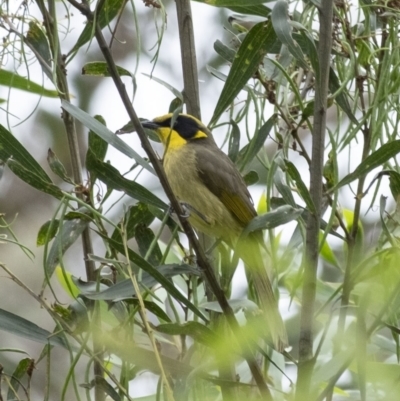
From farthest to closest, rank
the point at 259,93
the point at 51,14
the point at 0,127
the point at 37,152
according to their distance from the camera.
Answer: the point at 37,152 → the point at 259,93 → the point at 51,14 → the point at 0,127

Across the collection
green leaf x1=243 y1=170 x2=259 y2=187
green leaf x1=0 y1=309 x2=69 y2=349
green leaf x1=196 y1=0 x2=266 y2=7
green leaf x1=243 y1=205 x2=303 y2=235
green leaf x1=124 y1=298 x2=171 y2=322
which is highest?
green leaf x1=196 y1=0 x2=266 y2=7

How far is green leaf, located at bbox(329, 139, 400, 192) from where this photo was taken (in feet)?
4.51

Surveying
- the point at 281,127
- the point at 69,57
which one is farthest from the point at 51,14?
the point at 281,127

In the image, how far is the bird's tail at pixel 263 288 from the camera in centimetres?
141

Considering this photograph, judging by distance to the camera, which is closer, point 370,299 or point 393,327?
point 370,299

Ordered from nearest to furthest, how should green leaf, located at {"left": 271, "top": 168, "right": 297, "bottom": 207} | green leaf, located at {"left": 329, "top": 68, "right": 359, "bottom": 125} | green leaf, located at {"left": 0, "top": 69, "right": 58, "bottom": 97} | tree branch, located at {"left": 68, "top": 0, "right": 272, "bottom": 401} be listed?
tree branch, located at {"left": 68, "top": 0, "right": 272, "bottom": 401} < green leaf, located at {"left": 271, "top": 168, "right": 297, "bottom": 207} < green leaf, located at {"left": 329, "top": 68, "right": 359, "bottom": 125} < green leaf, located at {"left": 0, "top": 69, "right": 58, "bottom": 97}

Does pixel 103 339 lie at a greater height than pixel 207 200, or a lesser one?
lesser

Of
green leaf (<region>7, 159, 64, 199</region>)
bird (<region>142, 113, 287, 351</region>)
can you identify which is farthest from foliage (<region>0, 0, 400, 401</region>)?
bird (<region>142, 113, 287, 351</region>)

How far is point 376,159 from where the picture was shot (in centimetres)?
140

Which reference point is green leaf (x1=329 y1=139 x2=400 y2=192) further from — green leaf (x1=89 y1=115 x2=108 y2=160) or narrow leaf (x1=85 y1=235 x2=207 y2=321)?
green leaf (x1=89 y1=115 x2=108 y2=160)

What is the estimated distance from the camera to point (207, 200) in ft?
8.18

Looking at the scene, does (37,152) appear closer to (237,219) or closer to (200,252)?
(237,219)

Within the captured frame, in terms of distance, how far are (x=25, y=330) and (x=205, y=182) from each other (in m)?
Answer: 1.17

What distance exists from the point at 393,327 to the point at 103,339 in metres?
0.45
